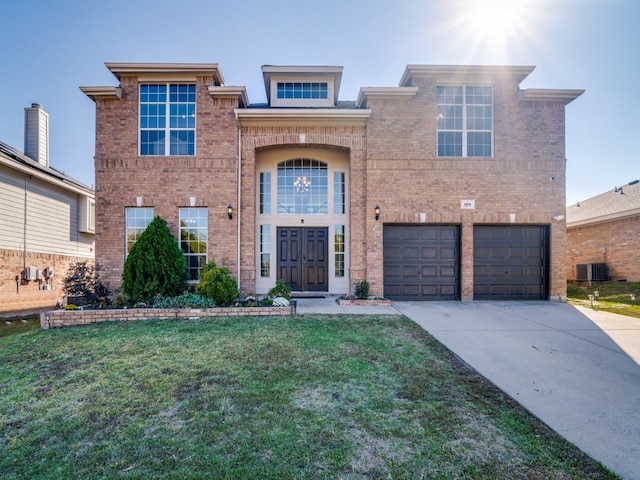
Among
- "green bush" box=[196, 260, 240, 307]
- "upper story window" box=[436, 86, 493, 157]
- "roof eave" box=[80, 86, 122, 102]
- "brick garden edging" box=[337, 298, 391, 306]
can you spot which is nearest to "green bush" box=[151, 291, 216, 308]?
"green bush" box=[196, 260, 240, 307]

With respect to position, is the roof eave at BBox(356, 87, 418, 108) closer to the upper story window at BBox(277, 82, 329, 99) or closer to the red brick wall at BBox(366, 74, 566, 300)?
the red brick wall at BBox(366, 74, 566, 300)

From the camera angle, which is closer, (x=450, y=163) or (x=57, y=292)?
(x=450, y=163)

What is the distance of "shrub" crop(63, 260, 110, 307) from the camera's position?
28.1 feet

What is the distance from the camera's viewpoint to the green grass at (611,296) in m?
8.29

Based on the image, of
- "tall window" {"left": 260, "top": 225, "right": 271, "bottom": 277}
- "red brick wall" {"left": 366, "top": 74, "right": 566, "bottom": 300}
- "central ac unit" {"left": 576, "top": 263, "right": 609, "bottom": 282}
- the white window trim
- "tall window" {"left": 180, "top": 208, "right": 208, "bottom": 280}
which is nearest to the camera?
"red brick wall" {"left": 366, "top": 74, "right": 566, "bottom": 300}

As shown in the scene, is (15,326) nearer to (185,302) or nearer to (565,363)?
(185,302)

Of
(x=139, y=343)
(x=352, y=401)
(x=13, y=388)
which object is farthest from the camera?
(x=139, y=343)

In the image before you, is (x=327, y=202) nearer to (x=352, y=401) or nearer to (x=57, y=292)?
(x=352, y=401)

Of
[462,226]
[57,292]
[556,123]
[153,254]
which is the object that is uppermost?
[556,123]

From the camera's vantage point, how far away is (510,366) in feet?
13.9

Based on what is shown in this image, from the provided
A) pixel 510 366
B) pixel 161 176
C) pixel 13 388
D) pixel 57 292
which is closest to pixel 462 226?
pixel 510 366

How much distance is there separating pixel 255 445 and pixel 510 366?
353cm

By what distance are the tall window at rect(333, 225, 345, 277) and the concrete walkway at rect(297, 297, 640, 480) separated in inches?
83.7

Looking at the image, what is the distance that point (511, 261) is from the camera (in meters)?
9.64
